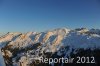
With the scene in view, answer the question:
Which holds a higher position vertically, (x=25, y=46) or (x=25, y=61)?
(x=25, y=46)

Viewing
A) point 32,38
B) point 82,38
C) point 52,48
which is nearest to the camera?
point 52,48

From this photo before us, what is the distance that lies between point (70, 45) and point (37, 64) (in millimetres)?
9775

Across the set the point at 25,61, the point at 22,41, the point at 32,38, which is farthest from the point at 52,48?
the point at 32,38

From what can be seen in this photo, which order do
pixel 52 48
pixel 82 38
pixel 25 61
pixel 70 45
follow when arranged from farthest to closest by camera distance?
pixel 82 38, pixel 70 45, pixel 52 48, pixel 25 61

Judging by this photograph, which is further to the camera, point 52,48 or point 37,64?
point 52,48

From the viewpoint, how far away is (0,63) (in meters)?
1.03

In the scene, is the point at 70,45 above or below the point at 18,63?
above

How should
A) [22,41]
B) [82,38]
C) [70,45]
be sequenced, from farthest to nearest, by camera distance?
[22,41] → [82,38] → [70,45]

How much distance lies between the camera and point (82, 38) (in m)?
29.5

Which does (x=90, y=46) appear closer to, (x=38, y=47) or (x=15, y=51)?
(x=38, y=47)

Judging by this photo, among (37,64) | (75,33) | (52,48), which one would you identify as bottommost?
(37,64)

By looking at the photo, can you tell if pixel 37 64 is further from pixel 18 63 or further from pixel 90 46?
pixel 90 46

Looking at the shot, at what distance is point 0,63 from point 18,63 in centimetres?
2331

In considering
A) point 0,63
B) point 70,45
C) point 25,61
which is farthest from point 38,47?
point 0,63
